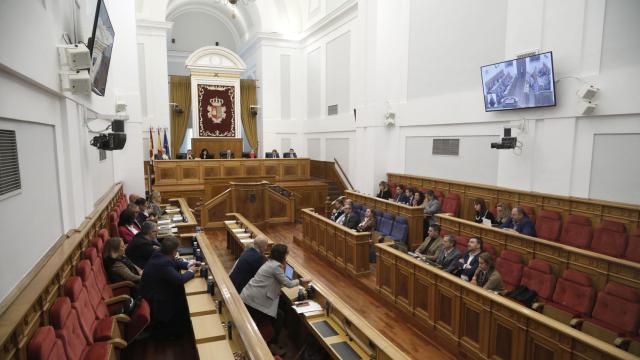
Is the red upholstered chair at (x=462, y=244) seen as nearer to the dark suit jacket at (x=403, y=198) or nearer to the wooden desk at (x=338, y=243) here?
the wooden desk at (x=338, y=243)

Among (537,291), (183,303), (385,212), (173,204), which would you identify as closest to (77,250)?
(183,303)

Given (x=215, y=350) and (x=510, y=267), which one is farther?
(x=510, y=267)

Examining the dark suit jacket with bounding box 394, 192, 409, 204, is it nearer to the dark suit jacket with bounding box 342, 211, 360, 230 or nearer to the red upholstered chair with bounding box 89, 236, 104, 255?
the dark suit jacket with bounding box 342, 211, 360, 230

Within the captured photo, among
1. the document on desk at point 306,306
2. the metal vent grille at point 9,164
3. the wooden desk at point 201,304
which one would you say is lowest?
the document on desk at point 306,306

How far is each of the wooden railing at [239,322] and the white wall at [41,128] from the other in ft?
4.34

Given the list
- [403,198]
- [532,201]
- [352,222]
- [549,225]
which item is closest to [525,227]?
[549,225]

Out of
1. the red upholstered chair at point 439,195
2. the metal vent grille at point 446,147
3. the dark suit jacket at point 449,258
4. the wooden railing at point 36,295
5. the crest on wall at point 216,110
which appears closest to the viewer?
the wooden railing at point 36,295

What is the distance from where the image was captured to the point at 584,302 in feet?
11.8

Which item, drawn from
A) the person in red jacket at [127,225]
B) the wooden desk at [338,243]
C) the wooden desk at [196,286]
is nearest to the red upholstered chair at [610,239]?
the wooden desk at [338,243]

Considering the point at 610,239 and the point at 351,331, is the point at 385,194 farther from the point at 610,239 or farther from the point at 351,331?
the point at 351,331

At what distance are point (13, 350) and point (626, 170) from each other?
20.5ft

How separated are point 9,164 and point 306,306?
242 cm

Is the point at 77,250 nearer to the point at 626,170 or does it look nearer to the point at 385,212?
the point at 385,212

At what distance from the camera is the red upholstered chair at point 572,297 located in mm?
3480
